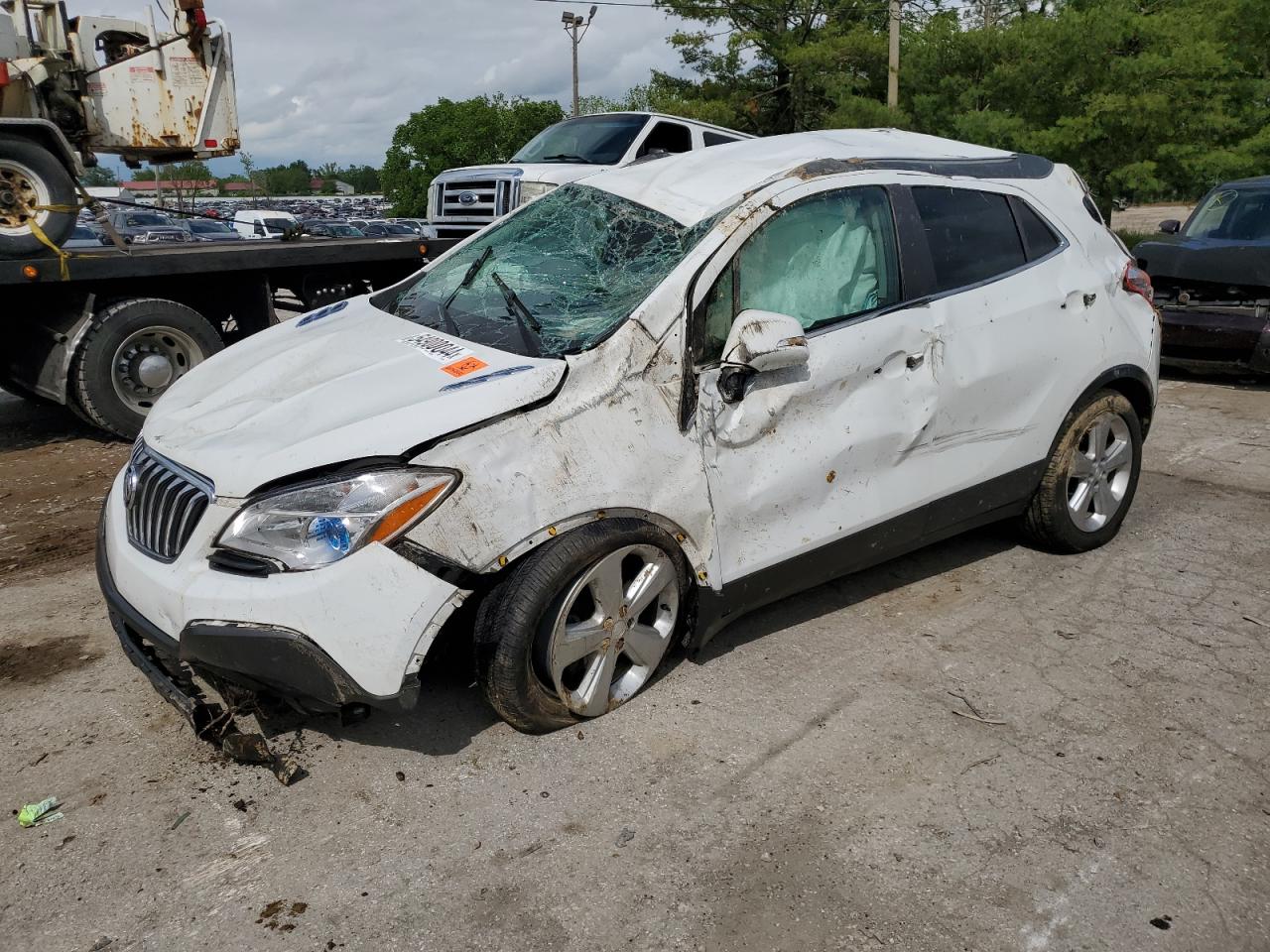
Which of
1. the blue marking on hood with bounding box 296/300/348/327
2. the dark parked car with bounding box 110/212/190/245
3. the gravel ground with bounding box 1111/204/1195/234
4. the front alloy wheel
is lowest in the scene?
the gravel ground with bounding box 1111/204/1195/234

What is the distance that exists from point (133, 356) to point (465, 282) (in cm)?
404

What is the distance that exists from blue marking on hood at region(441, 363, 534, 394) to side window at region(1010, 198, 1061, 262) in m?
2.35

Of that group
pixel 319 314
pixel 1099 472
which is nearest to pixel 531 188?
pixel 319 314

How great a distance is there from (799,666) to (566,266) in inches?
67.2

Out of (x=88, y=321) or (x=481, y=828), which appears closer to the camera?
(x=481, y=828)

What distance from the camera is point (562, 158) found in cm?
1130

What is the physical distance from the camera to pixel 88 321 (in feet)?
22.2

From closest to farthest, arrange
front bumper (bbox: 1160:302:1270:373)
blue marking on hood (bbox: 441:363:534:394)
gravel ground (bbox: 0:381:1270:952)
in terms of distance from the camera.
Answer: gravel ground (bbox: 0:381:1270:952)
blue marking on hood (bbox: 441:363:534:394)
front bumper (bbox: 1160:302:1270:373)

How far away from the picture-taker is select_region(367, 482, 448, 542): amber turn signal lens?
9.24 ft

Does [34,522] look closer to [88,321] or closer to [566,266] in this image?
[88,321]

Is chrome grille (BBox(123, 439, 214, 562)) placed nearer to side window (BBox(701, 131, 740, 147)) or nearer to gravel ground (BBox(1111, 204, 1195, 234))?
side window (BBox(701, 131, 740, 147))

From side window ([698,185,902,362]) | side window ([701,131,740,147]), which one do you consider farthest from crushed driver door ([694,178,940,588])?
side window ([701,131,740,147])

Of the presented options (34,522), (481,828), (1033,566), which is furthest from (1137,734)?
(34,522)

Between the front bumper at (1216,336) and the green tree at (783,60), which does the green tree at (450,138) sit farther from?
the front bumper at (1216,336)
